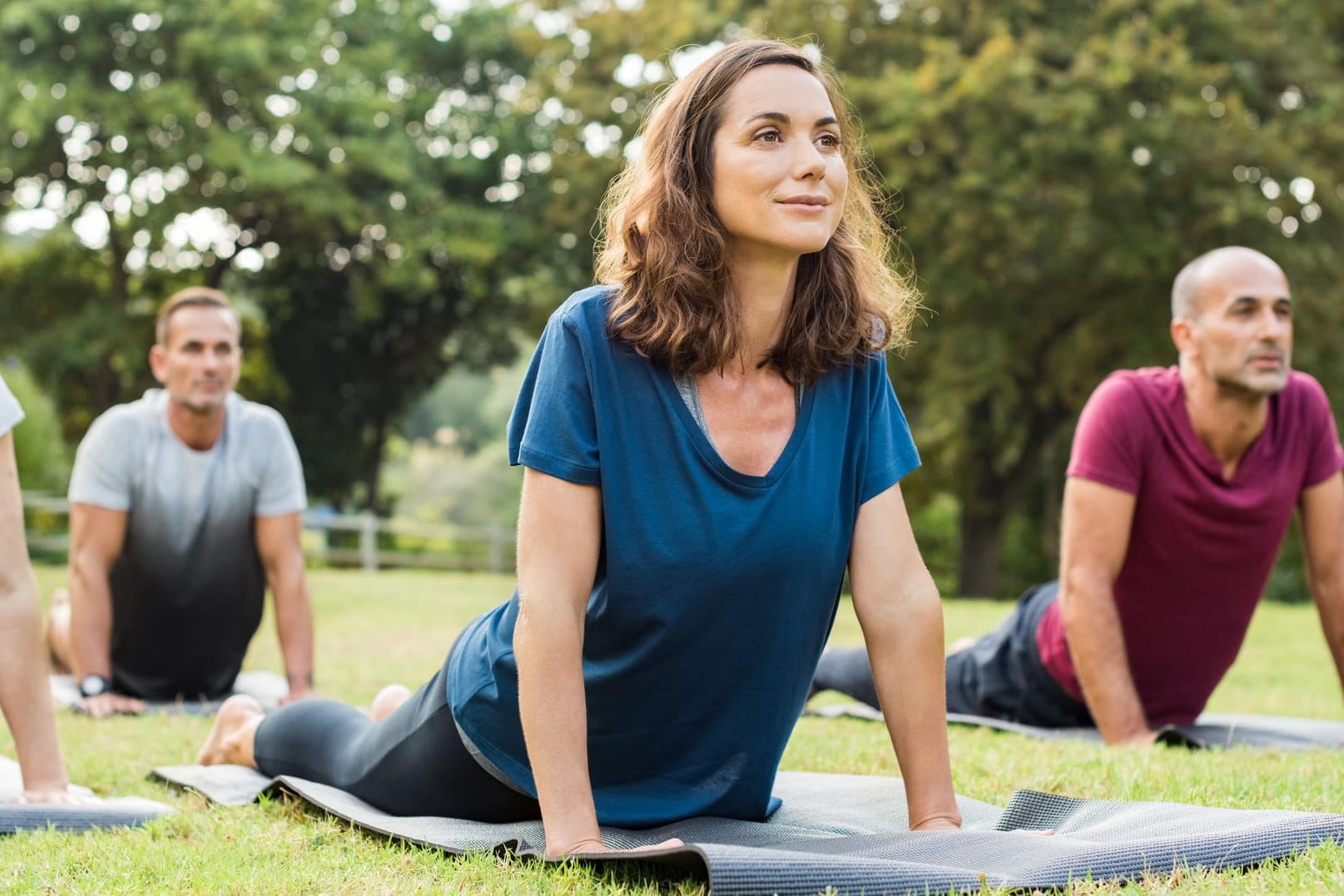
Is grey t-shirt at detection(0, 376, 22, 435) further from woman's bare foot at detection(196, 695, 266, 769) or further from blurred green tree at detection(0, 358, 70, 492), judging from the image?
blurred green tree at detection(0, 358, 70, 492)

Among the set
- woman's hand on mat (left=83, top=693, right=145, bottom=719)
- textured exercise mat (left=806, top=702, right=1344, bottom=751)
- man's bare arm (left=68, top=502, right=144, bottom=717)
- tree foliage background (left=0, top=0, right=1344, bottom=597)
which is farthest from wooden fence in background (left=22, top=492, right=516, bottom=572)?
textured exercise mat (left=806, top=702, right=1344, bottom=751)

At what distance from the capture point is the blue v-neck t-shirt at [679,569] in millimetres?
2959

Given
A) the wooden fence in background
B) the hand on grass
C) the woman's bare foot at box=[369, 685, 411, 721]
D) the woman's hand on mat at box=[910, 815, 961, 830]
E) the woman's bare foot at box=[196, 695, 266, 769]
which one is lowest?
the wooden fence in background

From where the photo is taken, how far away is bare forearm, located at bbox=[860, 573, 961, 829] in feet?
10.2

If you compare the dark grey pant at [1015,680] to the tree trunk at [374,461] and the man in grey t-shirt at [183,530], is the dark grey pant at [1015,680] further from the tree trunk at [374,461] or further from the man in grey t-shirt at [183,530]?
the tree trunk at [374,461]

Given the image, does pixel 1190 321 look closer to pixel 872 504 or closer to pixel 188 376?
pixel 872 504

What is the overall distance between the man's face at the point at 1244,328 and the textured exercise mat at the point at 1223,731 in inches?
52.1

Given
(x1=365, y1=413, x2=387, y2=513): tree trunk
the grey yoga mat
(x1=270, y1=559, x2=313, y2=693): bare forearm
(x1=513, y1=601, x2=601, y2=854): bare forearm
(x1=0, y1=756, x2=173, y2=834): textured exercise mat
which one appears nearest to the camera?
the grey yoga mat

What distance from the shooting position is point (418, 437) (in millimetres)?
65750

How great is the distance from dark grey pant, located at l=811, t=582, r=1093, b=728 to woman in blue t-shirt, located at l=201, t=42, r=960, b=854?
8.77 ft

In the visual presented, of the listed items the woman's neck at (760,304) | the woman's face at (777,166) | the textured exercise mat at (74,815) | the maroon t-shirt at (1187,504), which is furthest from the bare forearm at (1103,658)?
the textured exercise mat at (74,815)

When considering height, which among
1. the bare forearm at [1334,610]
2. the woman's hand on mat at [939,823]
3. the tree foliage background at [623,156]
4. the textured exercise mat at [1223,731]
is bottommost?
the textured exercise mat at [1223,731]

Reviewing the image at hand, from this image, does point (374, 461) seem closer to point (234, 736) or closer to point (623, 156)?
point (623, 156)

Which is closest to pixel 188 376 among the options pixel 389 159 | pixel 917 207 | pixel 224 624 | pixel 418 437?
pixel 224 624
